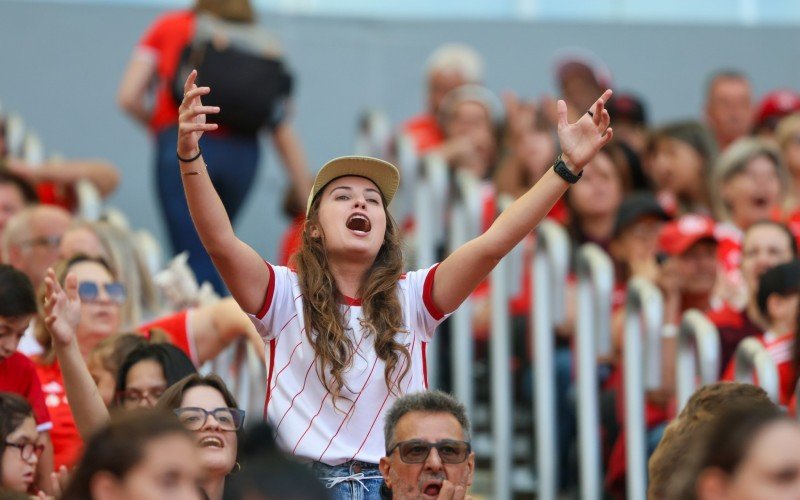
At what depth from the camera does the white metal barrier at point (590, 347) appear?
7.45 metres

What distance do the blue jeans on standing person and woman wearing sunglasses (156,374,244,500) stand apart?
3703mm

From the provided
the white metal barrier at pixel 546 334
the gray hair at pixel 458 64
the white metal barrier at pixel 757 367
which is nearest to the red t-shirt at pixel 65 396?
the white metal barrier at pixel 546 334

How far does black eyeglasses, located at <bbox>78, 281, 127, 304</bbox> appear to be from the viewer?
670 cm

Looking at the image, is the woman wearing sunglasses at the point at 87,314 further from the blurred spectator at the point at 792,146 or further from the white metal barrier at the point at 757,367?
the blurred spectator at the point at 792,146

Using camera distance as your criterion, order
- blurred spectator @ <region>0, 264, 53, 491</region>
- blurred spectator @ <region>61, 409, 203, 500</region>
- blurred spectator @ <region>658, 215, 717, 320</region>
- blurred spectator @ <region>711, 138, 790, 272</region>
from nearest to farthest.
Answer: blurred spectator @ <region>61, 409, 203, 500</region>
blurred spectator @ <region>0, 264, 53, 491</region>
blurred spectator @ <region>658, 215, 717, 320</region>
blurred spectator @ <region>711, 138, 790, 272</region>

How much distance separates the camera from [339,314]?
17.1ft

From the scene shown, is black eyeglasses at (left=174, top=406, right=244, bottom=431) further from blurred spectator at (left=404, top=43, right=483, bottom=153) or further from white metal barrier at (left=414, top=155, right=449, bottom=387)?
blurred spectator at (left=404, top=43, right=483, bottom=153)

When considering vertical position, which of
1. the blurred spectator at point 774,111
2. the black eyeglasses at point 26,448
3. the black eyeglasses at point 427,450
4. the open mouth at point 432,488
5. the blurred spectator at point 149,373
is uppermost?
the blurred spectator at point 774,111

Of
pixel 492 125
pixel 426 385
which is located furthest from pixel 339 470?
pixel 492 125

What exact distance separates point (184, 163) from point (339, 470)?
942 mm

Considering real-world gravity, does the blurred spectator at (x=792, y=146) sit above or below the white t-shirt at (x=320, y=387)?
above

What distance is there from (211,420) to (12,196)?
3889mm

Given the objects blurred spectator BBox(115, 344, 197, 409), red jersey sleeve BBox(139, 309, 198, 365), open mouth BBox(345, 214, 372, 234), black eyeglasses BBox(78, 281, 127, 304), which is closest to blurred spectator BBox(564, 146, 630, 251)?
red jersey sleeve BBox(139, 309, 198, 365)

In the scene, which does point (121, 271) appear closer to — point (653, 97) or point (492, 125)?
point (492, 125)
